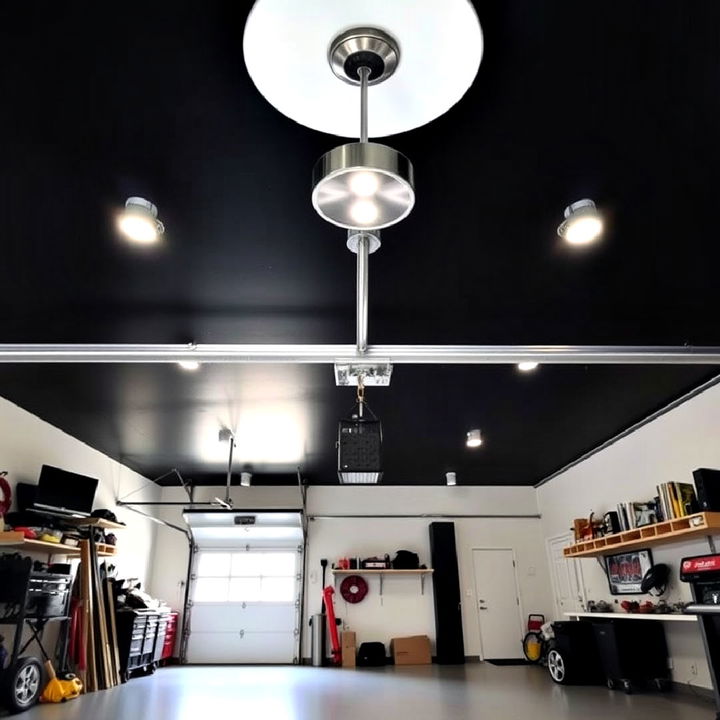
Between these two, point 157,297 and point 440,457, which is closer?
point 157,297

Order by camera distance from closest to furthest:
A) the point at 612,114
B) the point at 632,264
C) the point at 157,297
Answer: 1. the point at 612,114
2. the point at 632,264
3. the point at 157,297

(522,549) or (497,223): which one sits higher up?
(497,223)

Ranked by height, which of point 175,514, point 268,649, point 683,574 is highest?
point 175,514

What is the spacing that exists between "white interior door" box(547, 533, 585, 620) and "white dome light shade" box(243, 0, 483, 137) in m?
8.14

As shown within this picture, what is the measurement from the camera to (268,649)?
948 centimetres

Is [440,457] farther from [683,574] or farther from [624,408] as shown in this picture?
[683,574]

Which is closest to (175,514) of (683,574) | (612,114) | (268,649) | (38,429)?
(268,649)

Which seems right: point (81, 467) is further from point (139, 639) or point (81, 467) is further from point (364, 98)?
point (364, 98)

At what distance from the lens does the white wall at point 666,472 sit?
577 centimetres

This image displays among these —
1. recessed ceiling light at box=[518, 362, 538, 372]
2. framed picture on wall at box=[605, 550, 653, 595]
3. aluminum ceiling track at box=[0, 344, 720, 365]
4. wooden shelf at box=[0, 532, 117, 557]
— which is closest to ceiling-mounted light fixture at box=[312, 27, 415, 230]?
aluminum ceiling track at box=[0, 344, 720, 365]

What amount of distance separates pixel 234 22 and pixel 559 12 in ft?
4.04

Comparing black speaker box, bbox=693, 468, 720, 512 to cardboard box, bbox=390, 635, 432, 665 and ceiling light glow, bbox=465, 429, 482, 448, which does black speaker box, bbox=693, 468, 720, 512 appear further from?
cardboard box, bbox=390, 635, 432, 665

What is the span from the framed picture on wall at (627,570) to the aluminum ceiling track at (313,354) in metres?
3.78

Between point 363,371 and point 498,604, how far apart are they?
761 cm
